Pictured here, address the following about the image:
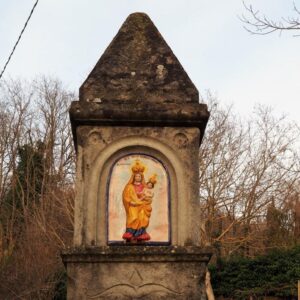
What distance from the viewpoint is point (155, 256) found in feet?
21.5

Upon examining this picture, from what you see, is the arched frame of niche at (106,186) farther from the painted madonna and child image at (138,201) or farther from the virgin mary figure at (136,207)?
the virgin mary figure at (136,207)

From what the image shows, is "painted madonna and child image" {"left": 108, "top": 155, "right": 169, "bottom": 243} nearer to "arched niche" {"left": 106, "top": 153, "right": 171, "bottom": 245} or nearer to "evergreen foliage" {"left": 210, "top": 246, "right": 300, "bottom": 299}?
"arched niche" {"left": 106, "top": 153, "right": 171, "bottom": 245}

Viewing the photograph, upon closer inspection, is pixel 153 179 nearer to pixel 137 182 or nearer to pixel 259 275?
pixel 137 182

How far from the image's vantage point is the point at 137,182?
6.93m

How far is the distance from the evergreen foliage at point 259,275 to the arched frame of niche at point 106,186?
15.0m

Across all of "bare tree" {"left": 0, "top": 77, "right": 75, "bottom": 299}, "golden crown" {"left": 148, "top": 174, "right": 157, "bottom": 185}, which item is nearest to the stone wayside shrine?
"golden crown" {"left": 148, "top": 174, "right": 157, "bottom": 185}

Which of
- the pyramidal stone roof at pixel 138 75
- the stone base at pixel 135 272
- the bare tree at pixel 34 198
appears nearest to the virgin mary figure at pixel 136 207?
the stone base at pixel 135 272

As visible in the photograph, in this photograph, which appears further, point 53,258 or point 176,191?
point 53,258

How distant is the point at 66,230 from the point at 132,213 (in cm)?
1741

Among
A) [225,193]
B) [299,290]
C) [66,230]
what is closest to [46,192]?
[66,230]

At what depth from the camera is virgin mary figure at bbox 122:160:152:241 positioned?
→ 6734 millimetres

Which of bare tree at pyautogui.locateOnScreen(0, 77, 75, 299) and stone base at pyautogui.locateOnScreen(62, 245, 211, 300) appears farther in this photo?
bare tree at pyautogui.locateOnScreen(0, 77, 75, 299)

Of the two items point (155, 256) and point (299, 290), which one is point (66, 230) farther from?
point (155, 256)

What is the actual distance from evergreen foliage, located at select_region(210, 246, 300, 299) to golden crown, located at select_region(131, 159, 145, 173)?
596 inches
